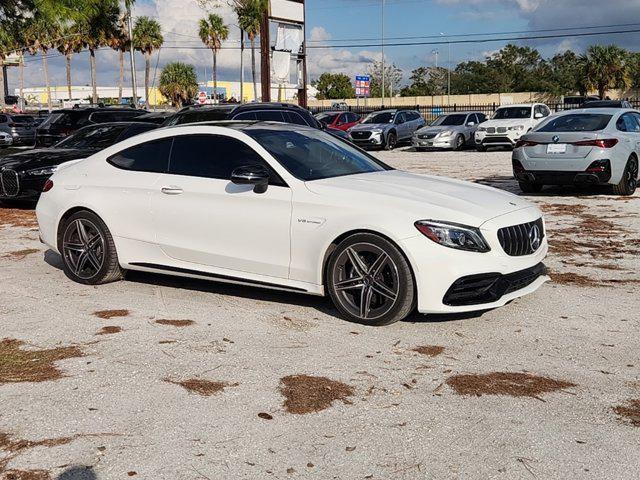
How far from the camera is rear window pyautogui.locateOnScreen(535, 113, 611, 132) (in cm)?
1315

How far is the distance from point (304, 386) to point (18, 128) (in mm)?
35587

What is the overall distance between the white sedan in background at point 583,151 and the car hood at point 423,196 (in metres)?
6.77

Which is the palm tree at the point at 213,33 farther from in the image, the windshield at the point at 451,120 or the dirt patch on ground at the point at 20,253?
the dirt patch on ground at the point at 20,253

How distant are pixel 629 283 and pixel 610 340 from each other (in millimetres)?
1912

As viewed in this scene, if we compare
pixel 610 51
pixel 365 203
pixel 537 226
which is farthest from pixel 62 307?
pixel 610 51

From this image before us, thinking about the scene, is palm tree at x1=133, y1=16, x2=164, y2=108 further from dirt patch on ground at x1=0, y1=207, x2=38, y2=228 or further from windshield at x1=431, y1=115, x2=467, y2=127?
dirt patch on ground at x1=0, y1=207, x2=38, y2=228

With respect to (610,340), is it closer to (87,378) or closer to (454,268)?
(454,268)

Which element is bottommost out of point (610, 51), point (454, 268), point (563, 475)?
point (563, 475)

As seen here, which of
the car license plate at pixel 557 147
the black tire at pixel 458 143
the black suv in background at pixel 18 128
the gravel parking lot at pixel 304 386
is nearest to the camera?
the gravel parking lot at pixel 304 386

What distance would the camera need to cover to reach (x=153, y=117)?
66.8 feet

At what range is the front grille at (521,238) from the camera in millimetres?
5793

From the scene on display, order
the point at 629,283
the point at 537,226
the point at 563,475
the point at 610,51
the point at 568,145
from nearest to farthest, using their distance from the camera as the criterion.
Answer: the point at 563,475
the point at 537,226
the point at 629,283
the point at 568,145
the point at 610,51

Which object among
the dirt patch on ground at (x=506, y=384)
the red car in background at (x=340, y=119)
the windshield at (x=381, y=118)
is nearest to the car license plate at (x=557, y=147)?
the dirt patch on ground at (x=506, y=384)

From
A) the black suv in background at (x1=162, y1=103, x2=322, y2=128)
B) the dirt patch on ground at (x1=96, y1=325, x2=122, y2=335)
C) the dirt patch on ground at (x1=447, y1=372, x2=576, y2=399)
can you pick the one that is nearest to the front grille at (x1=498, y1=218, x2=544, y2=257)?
the dirt patch on ground at (x1=447, y1=372, x2=576, y2=399)
